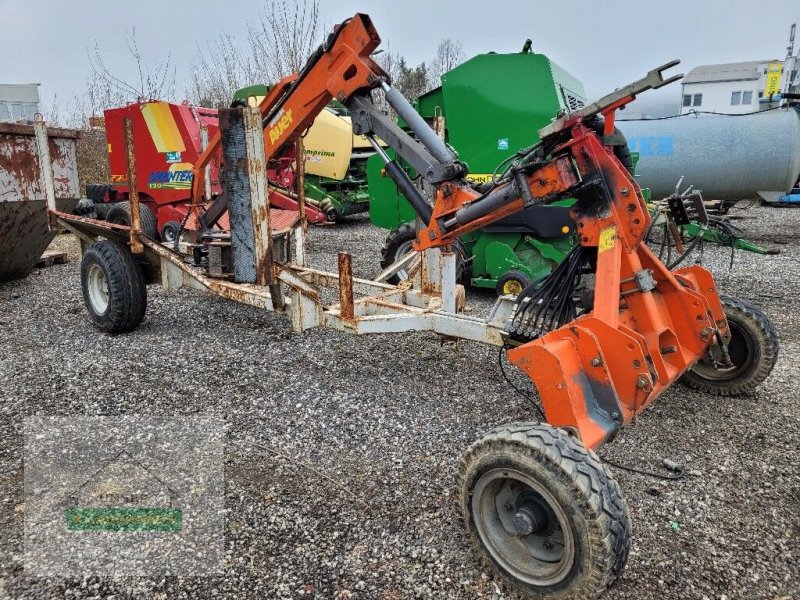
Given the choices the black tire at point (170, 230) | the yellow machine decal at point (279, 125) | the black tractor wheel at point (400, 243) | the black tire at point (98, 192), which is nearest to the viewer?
the yellow machine decal at point (279, 125)

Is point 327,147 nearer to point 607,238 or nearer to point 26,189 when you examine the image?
point 26,189

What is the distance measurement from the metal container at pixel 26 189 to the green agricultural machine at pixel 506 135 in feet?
12.6

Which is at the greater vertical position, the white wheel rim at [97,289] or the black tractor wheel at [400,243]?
the black tractor wheel at [400,243]

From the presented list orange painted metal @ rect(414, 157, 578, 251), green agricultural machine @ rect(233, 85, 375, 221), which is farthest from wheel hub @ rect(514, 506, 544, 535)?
green agricultural machine @ rect(233, 85, 375, 221)

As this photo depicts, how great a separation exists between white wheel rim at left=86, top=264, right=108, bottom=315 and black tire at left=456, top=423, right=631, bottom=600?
407cm

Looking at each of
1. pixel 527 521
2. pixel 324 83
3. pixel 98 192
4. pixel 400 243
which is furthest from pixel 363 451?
pixel 98 192

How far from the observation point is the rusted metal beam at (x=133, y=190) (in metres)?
4.59

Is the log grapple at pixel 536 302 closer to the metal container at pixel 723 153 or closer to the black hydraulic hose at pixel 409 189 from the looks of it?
the black hydraulic hose at pixel 409 189

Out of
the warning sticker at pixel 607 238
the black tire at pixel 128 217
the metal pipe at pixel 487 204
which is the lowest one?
the black tire at pixel 128 217

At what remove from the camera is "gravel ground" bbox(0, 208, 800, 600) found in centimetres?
238

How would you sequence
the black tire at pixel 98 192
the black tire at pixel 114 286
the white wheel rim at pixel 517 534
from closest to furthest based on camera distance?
the white wheel rim at pixel 517 534, the black tire at pixel 114 286, the black tire at pixel 98 192

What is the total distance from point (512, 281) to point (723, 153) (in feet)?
21.0

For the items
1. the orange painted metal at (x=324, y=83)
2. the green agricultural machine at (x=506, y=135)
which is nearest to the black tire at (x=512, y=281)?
the green agricultural machine at (x=506, y=135)

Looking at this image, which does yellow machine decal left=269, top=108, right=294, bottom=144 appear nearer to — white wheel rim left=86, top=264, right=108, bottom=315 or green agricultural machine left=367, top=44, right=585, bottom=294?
green agricultural machine left=367, top=44, right=585, bottom=294
